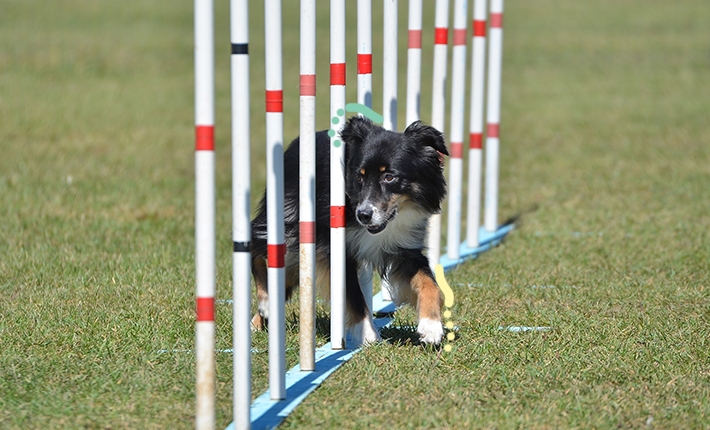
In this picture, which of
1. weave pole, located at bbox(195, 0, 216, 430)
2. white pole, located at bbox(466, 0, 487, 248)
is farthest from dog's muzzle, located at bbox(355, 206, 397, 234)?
white pole, located at bbox(466, 0, 487, 248)

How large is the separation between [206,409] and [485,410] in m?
1.15

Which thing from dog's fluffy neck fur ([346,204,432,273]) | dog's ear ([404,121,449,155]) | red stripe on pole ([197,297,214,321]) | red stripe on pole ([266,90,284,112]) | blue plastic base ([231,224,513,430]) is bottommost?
blue plastic base ([231,224,513,430])

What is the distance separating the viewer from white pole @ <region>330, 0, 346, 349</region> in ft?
13.2

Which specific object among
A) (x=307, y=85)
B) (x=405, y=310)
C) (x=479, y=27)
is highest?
(x=479, y=27)

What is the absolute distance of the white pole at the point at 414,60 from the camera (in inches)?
207

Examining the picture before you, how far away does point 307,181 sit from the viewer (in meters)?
3.94

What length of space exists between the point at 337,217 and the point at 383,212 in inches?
11.4

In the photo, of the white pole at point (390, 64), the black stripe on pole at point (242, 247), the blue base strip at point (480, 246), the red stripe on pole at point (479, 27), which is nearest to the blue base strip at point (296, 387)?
the black stripe on pole at point (242, 247)

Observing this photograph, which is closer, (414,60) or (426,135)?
(426,135)

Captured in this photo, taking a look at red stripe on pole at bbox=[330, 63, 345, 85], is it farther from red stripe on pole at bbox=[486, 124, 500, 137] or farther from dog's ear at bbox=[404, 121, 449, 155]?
red stripe on pole at bbox=[486, 124, 500, 137]

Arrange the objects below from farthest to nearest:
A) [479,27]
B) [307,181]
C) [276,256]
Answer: [479,27] < [307,181] < [276,256]

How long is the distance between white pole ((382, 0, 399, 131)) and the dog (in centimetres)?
31

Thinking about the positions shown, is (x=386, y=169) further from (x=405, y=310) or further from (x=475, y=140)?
(x=475, y=140)

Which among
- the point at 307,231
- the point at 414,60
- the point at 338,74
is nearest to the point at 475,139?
the point at 414,60
